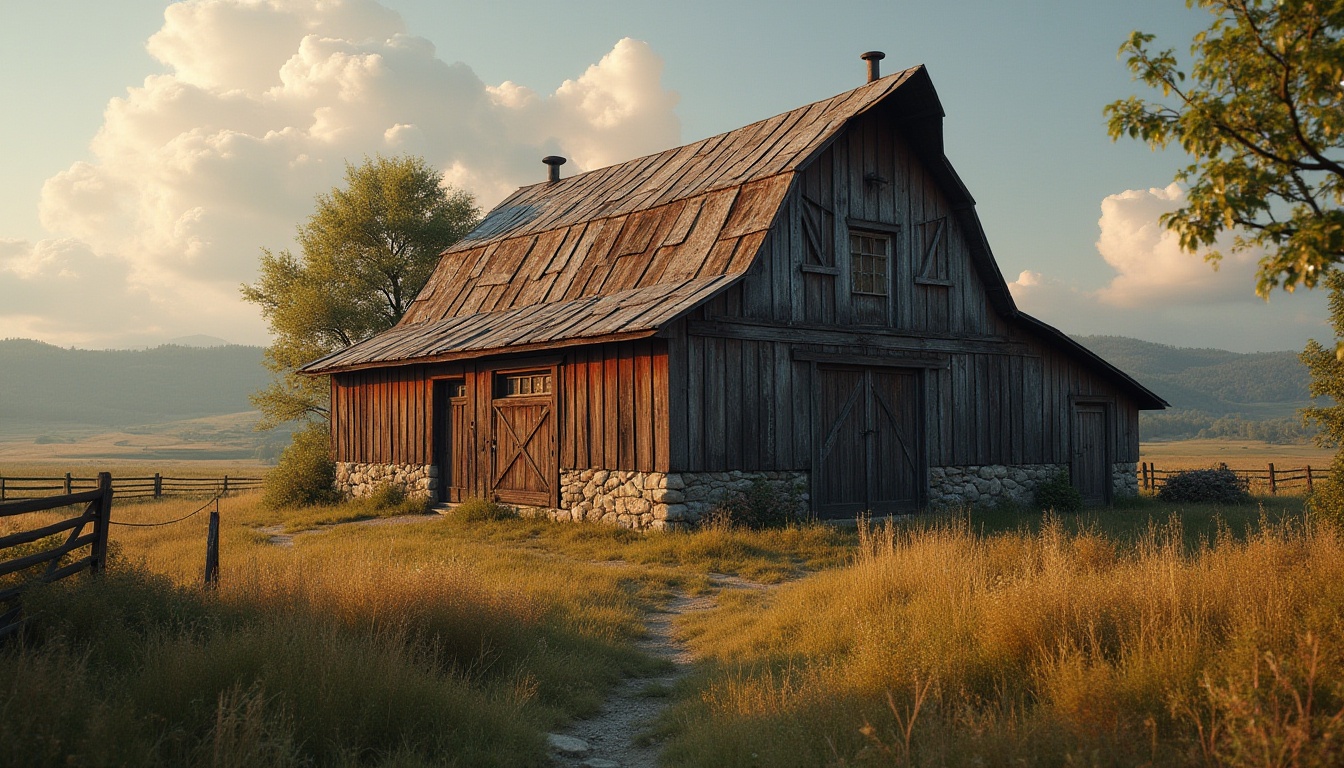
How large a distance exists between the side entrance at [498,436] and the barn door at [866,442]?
492 cm

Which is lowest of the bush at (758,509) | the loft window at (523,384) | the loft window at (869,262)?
the bush at (758,509)

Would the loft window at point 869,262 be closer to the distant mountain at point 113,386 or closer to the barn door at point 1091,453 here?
the barn door at point 1091,453

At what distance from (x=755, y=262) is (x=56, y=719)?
12.9 metres

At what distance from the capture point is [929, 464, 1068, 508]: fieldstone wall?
62.2 feet

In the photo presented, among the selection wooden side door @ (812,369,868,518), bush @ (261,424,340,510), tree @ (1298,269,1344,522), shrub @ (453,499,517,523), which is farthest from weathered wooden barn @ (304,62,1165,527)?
tree @ (1298,269,1344,522)

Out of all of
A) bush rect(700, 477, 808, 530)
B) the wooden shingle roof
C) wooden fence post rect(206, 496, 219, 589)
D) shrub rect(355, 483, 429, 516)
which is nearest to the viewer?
wooden fence post rect(206, 496, 219, 589)

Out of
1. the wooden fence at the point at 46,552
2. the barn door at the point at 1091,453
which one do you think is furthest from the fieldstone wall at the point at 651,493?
the barn door at the point at 1091,453

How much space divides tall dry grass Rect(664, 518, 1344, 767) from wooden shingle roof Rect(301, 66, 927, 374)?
24.2 feet

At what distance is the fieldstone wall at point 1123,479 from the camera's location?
22641 millimetres

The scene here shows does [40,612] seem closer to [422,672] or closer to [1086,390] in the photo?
[422,672]

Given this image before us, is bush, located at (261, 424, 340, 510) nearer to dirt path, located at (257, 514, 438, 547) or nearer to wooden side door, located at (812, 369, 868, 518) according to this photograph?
dirt path, located at (257, 514, 438, 547)

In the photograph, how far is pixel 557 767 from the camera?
19.6 feet

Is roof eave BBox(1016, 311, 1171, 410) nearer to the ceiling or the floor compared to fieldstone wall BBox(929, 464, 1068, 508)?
nearer to the ceiling

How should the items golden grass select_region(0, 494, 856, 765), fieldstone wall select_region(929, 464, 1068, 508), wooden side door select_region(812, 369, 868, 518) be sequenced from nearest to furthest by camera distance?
golden grass select_region(0, 494, 856, 765) < wooden side door select_region(812, 369, 868, 518) < fieldstone wall select_region(929, 464, 1068, 508)
